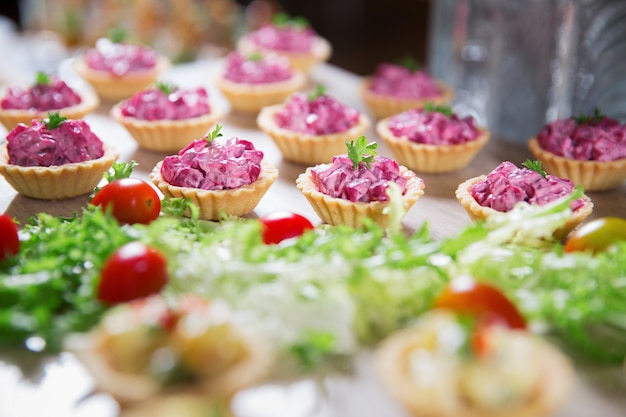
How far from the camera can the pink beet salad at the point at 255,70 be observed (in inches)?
214

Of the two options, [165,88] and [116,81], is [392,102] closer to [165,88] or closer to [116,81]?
[165,88]

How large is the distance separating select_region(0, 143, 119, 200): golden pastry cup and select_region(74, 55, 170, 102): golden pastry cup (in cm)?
155

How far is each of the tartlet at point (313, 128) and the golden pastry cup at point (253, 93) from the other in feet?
2.18

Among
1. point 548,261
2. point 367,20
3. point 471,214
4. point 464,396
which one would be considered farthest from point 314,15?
point 464,396

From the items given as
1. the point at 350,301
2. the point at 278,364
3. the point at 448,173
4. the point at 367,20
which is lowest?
the point at 367,20

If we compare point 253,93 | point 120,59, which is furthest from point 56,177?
point 120,59

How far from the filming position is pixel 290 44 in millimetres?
6227

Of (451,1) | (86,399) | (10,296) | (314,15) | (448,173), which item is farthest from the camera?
(314,15)

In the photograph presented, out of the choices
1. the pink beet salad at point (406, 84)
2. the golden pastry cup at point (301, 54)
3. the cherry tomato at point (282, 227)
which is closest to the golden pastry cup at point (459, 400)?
the cherry tomato at point (282, 227)

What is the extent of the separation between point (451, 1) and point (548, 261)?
3322mm

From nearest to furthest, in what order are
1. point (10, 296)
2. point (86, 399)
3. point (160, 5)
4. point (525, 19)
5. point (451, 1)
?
1. point (86, 399)
2. point (10, 296)
3. point (525, 19)
4. point (451, 1)
5. point (160, 5)

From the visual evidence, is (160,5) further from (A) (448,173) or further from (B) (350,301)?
(B) (350,301)

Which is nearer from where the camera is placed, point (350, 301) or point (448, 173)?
point (350, 301)

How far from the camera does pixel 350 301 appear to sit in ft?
8.26
